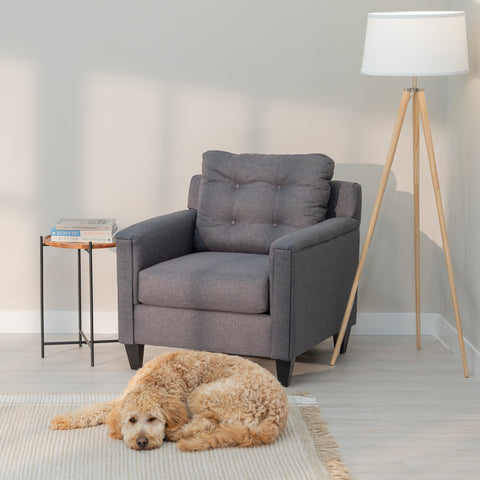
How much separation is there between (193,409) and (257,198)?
1326 mm

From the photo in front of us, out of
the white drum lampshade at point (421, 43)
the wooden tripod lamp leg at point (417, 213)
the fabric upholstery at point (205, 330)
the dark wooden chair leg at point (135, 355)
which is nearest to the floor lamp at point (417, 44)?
the white drum lampshade at point (421, 43)

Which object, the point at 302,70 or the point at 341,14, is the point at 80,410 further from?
the point at 341,14

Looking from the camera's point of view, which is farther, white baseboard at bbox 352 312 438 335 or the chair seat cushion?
white baseboard at bbox 352 312 438 335

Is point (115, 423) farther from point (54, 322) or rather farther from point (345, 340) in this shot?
point (54, 322)

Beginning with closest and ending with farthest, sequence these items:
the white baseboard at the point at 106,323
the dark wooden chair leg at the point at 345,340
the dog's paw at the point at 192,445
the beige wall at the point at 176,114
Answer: the dog's paw at the point at 192,445
the dark wooden chair leg at the point at 345,340
the beige wall at the point at 176,114
the white baseboard at the point at 106,323

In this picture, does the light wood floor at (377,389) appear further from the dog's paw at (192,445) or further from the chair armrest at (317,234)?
the chair armrest at (317,234)

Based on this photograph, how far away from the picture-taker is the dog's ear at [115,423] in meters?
2.65

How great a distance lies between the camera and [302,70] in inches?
163

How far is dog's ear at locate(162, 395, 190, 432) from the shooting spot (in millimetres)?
2580

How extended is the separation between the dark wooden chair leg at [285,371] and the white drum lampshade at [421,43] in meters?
1.26

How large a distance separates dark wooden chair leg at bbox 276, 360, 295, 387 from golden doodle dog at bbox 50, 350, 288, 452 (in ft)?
1.56

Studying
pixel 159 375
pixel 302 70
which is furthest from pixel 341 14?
pixel 159 375

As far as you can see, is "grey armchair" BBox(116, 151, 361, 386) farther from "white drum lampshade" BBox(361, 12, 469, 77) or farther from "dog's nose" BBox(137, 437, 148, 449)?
"dog's nose" BBox(137, 437, 148, 449)

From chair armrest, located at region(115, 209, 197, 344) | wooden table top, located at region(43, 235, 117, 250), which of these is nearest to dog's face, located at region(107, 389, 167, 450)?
chair armrest, located at region(115, 209, 197, 344)
